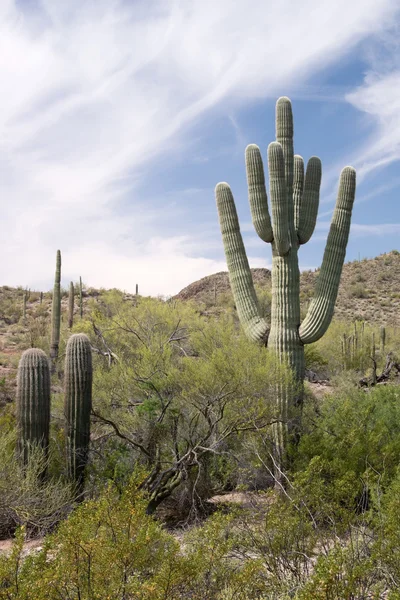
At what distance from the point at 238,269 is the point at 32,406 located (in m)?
5.26

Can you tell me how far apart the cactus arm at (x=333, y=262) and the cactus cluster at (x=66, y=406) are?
4.39m

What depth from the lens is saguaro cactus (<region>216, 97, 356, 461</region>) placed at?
11.6 meters

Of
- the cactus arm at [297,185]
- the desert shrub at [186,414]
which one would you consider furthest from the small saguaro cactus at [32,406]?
the cactus arm at [297,185]

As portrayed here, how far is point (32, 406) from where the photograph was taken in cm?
970

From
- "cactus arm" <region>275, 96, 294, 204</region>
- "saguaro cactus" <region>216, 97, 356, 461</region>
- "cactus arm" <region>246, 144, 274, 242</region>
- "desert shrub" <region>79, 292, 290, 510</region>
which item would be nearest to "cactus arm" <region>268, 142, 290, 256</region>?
"saguaro cactus" <region>216, 97, 356, 461</region>

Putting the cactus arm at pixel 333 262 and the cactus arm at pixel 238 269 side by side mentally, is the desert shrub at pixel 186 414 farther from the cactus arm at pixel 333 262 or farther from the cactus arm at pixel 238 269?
the cactus arm at pixel 333 262

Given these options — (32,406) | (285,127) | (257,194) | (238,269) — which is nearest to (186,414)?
(32,406)

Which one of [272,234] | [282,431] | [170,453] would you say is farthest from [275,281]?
[170,453]

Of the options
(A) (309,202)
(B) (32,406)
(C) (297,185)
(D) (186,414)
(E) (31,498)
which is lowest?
(E) (31,498)

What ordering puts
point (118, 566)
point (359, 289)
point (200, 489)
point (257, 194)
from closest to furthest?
point (118, 566)
point (200, 489)
point (257, 194)
point (359, 289)

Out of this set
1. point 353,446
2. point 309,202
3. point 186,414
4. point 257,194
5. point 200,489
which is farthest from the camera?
point 309,202

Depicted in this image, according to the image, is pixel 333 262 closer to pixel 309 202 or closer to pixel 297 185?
pixel 309 202

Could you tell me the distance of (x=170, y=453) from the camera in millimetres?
10266

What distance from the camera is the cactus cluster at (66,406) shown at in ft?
31.8
